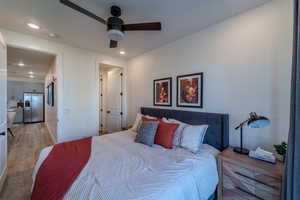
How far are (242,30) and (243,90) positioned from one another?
0.90 m

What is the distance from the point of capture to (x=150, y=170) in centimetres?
135

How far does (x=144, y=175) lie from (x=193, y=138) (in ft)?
3.19

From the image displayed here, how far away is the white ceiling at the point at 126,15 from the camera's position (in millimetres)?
1739

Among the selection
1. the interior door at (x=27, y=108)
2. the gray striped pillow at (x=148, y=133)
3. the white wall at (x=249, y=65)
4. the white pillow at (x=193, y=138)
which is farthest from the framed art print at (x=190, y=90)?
the interior door at (x=27, y=108)

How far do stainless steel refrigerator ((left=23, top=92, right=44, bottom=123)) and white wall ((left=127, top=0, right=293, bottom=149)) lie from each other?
28.7ft

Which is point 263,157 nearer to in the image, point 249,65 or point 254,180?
Answer: point 254,180

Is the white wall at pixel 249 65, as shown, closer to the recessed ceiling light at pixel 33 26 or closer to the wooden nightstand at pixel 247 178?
the wooden nightstand at pixel 247 178

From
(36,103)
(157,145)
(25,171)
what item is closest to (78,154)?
(157,145)

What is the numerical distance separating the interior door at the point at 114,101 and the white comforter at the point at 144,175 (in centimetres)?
232

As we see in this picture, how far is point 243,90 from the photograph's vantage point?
1.91 m

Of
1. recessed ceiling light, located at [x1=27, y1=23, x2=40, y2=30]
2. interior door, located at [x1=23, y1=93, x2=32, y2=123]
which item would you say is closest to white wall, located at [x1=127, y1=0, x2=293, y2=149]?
recessed ceiling light, located at [x1=27, y1=23, x2=40, y2=30]

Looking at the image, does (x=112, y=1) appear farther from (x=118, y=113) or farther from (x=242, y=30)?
(x=118, y=113)

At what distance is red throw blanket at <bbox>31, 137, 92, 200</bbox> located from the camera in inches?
44.2

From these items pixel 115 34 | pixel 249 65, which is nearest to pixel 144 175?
pixel 115 34
